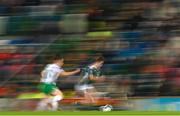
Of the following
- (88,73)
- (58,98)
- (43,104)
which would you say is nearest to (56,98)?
(58,98)

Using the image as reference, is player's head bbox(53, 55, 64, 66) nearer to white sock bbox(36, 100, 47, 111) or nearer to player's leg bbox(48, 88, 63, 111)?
player's leg bbox(48, 88, 63, 111)

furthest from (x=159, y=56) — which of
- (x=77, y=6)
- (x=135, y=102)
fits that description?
(x=77, y=6)

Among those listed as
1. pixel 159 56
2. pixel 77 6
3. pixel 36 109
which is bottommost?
pixel 36 109

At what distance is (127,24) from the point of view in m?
9.48

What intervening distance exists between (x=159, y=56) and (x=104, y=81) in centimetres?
91

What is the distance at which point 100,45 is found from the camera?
9242 millimetres

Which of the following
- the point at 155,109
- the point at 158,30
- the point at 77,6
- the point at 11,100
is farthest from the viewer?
the point at 77,6

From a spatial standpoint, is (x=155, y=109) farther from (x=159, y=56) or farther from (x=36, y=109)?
(x=36, y=109)

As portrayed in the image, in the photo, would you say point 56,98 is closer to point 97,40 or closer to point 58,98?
point 58,98

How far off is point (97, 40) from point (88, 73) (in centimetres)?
65

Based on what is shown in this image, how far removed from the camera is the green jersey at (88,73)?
29.3 feet

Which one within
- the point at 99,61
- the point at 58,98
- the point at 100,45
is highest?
the point at 100,45

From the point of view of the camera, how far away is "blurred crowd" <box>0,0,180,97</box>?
8.72 m

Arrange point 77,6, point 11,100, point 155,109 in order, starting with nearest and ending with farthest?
point 155,109, point 11,100, point 77,6
